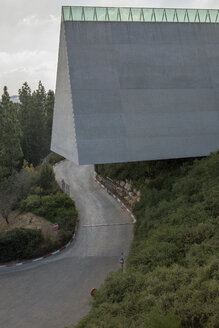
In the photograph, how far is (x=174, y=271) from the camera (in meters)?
7.58

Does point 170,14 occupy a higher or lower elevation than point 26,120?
higher

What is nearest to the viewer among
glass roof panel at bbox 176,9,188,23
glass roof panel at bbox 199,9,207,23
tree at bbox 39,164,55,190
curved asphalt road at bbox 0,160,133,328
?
curved asphalt road at bbox 0,160,133,328

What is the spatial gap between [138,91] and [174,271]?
1288 centimetres

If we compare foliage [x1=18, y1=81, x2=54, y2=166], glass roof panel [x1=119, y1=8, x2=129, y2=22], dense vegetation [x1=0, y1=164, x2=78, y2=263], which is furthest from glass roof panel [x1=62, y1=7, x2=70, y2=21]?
foliage [x1=18, y1=81, x2=54, y2=166]

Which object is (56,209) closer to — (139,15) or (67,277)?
(67,277)

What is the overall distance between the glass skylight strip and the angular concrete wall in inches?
15.5

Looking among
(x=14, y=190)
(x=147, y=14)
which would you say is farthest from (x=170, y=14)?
(x=14, y=190)

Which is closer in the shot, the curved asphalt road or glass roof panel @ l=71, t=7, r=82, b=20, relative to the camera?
the curved asphalt road

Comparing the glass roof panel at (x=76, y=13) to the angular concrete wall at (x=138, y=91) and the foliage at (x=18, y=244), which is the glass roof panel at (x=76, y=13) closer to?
the angular concrete wall at (x=138, y=91)

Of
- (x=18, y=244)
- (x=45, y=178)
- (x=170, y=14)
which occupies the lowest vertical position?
(x=18, y=244)

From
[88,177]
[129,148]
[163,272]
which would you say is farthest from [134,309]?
[88,177]

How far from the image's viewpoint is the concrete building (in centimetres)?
1703

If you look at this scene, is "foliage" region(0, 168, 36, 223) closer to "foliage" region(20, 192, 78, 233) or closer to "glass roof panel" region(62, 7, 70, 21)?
"foliage" region(20, 192, 78, 233)

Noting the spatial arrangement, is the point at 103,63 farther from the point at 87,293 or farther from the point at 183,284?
the point at 183,284
